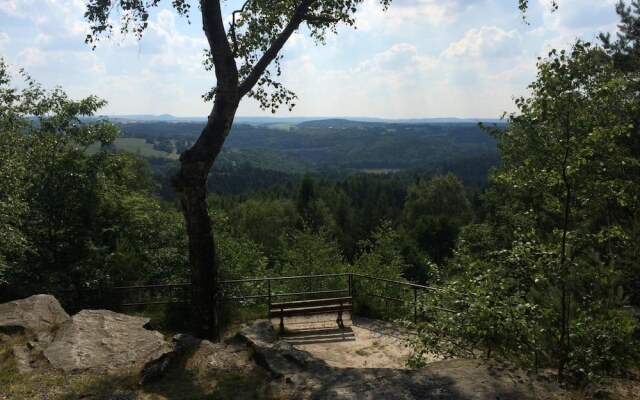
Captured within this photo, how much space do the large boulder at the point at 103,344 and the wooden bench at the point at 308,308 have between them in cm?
341

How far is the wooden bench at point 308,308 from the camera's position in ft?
38.3

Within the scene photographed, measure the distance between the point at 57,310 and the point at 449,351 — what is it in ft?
26.6

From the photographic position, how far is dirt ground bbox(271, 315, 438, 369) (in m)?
9.88

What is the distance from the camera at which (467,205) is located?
205 ft

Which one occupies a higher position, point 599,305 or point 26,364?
point 599,305

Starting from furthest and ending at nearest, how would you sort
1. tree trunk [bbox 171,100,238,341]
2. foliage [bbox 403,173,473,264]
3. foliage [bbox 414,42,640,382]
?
foliage [bbox 403,173,473,264], tree trunk [bbox 171,100,238,341], foliage [bbox 414,42,640,382]

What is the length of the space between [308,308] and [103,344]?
5240mm

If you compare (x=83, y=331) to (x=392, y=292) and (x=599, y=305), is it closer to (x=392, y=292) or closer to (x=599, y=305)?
(x=599, y=305)

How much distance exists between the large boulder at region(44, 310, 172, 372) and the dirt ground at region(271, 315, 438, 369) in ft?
11.9

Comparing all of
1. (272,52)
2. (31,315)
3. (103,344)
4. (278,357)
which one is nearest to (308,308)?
(278,357)

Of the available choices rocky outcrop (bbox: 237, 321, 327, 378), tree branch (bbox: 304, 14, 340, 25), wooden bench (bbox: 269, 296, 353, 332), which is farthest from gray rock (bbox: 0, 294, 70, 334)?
tree branch (bbox: 304, 14, 340, 25)

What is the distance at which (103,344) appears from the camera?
7766mm

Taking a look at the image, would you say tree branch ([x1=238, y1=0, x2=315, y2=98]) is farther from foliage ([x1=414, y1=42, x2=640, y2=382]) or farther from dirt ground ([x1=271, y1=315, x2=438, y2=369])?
dirt ground ([x1=271, y1=315, x2=438, y2=369])

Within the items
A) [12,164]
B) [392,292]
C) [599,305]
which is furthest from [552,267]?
[12,164]
